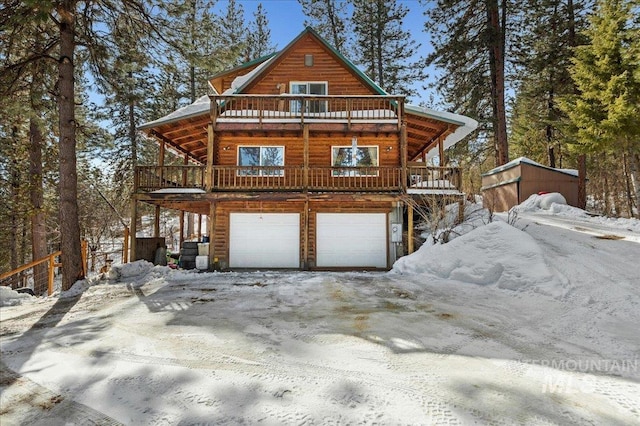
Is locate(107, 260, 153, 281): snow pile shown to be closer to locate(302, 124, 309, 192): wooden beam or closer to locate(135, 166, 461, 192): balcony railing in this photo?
locate(135, 166, 461, 192): balcony railing

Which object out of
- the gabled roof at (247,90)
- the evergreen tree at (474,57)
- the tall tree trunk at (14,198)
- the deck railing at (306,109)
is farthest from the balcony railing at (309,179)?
the evergreen tree at (474,57)

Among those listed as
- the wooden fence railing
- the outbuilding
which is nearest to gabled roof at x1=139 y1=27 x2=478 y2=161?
the outbuilding

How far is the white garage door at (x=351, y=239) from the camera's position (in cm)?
1193

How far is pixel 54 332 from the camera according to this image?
4422mm

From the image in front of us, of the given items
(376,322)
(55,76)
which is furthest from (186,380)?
(55,76)

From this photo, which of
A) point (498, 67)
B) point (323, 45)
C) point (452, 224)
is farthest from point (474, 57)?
point (452, 224)

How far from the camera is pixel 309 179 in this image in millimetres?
12344

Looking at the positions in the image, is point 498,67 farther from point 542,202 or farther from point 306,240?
point 306,240

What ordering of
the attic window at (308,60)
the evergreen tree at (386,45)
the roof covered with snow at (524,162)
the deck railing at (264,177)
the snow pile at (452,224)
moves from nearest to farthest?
1. the snow pile at (452,224)
2. the deck railing at (264,177)
3. the attic window at (308,60)
4. the roof covered with snow at (524,162)
5. the evergreen tree at (386,45)

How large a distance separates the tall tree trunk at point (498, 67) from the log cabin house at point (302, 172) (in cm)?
561

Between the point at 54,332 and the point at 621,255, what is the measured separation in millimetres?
10955

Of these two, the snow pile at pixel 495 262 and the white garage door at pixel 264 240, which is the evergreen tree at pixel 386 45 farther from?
the snow pile at pixel 495 262

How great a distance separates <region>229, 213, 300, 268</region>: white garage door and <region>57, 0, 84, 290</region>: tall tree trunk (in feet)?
15.8

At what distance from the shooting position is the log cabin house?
1136 centimetres
